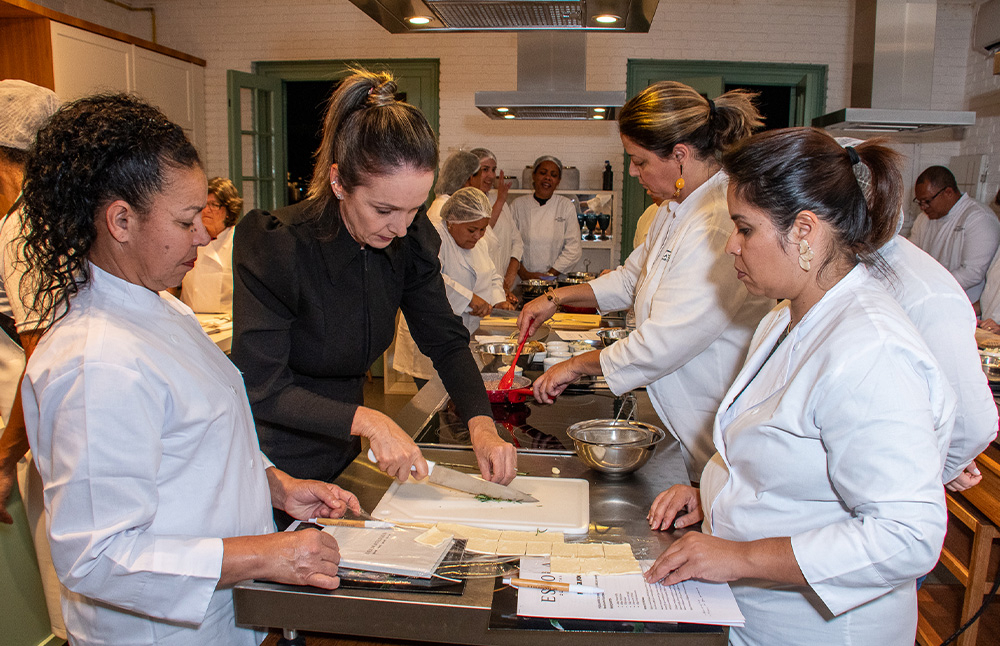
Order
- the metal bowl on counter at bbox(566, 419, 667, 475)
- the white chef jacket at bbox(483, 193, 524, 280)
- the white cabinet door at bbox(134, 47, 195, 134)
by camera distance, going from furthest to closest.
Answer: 1. the white chef jacket at bbox(483, 193, 524, 280)
2. the white cabinet door at bbox(134, 47, 195, 134)
3. the metal bowl on counter at bbox(566, 419, 667, 475)

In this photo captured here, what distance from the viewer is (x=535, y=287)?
17.1ft

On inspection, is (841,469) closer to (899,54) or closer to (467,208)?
(467,208)

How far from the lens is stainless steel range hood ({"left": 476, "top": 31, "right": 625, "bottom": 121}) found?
4.21 metres

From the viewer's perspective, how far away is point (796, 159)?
1223 mm

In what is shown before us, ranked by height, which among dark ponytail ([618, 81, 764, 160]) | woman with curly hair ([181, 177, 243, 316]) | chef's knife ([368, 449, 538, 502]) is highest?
dark ponytail ([618, 81, 764, 160])

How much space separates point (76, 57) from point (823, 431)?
18.5ft

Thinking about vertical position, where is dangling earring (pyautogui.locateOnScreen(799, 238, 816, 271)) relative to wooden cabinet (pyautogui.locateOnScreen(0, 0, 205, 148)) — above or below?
below

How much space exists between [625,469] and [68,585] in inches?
41.3

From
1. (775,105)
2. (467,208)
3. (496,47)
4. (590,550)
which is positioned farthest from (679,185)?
(775,105)

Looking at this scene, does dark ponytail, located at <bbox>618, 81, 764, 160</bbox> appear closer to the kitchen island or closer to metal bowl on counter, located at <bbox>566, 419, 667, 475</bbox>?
metal bowl on counter, located at <bbox>566, 419, 667, 475</bbox>

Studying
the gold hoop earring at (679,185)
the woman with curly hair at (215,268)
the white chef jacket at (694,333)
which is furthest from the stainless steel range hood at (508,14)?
the woman with curly hair at (215,268)

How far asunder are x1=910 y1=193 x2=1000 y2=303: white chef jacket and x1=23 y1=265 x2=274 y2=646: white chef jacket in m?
5.76

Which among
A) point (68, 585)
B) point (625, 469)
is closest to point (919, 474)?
point (625, 469)

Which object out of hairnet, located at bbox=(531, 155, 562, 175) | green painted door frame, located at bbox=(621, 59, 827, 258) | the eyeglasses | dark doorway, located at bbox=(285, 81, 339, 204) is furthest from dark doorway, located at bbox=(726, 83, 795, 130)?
dark doorway, located at bbox=(285, 81, 339, 204)
